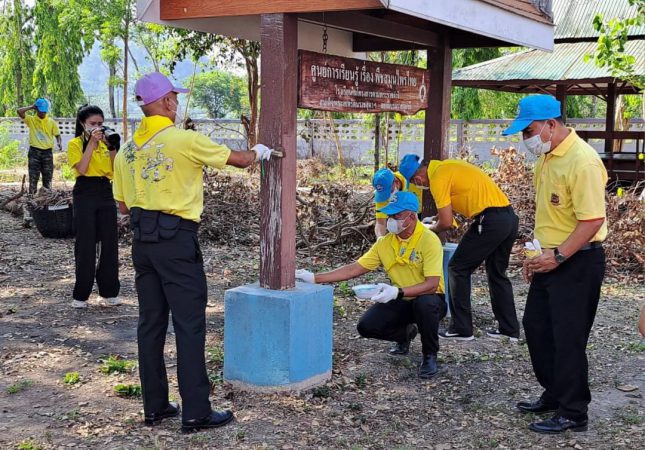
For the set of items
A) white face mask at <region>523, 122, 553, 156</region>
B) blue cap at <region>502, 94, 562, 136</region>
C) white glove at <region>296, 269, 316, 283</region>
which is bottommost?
white glove at <region>296, 269, 316, 283</region>

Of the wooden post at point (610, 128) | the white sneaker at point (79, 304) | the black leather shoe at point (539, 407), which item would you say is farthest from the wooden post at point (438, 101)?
the wooden post at point (610, 128)

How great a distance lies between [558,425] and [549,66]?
439 inches

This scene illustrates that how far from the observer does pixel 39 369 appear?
5.05 metres

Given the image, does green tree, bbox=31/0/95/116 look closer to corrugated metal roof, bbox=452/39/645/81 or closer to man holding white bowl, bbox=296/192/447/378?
corrugated metal roof, bbox=452/39/645/81

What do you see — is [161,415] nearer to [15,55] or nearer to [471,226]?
[471,226]

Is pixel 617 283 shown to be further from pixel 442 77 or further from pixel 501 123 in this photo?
pixel 501 123

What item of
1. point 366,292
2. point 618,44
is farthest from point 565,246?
point 618,44

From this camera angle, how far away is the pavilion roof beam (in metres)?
5.09

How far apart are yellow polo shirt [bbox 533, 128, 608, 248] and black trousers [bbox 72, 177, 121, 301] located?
3603 millimetres

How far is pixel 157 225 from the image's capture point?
12.6 ft

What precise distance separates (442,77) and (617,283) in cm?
342

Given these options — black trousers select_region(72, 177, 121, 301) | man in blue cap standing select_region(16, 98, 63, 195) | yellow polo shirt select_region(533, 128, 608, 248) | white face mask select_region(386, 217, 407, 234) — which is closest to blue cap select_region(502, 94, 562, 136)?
yellow polo shirt select_region(533, 128, 608, 248)

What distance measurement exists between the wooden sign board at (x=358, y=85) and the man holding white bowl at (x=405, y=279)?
30.4 inches

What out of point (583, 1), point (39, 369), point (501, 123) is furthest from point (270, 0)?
point (501, 123)
